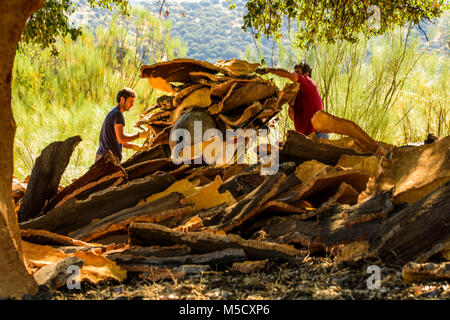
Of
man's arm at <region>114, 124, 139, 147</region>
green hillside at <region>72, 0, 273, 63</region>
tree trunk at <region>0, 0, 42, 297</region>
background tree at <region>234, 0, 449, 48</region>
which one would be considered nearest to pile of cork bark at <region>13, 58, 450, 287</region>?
tree trunk at <region>0, 0, 42, 297</region>

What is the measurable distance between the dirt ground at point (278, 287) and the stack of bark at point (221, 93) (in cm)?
169

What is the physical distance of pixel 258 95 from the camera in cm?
316

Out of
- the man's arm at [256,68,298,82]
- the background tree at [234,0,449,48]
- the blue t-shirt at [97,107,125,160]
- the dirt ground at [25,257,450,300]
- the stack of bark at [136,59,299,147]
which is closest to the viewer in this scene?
the dirt ground at [25,257,450,300]

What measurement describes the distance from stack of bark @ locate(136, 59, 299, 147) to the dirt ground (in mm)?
1686

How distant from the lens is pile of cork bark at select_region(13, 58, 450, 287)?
62.2 inches

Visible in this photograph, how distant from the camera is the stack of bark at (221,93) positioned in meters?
3.09

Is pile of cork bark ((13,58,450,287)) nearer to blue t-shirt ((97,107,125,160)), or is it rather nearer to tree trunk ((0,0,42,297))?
tree trunk ((0,0,42,297))

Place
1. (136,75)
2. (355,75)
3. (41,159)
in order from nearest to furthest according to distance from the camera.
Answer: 1. (41,159)
2. (355,75)
3. (136,75)

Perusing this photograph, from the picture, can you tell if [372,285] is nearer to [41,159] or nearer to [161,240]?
[161,240]

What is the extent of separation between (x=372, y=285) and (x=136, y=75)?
33.1 feet

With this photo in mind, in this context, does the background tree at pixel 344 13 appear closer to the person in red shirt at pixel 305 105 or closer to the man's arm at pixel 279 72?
the man's arm at pixel 279 72

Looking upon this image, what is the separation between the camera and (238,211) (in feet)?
6.81

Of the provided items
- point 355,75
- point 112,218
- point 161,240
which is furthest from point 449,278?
point 355,75
